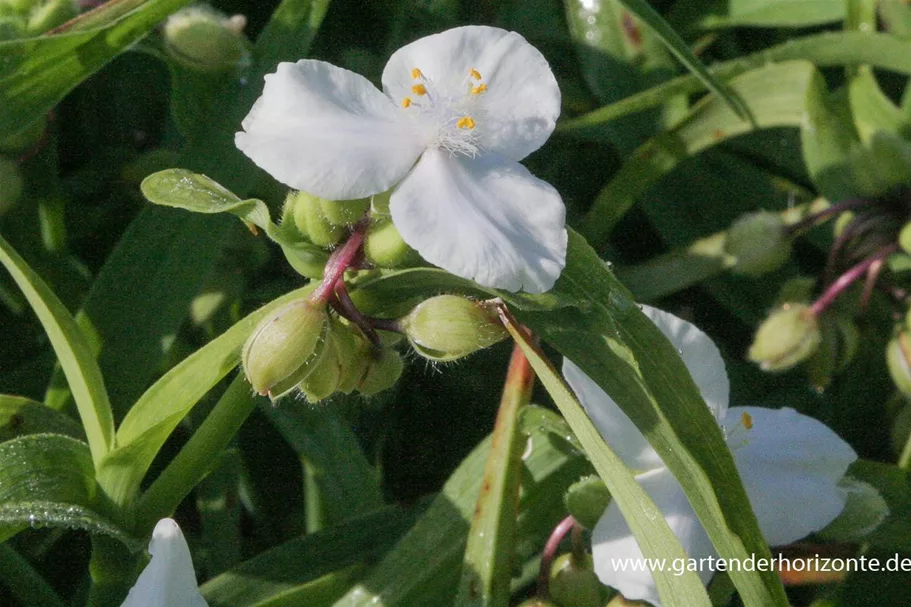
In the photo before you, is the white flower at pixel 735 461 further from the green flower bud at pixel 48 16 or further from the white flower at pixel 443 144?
the green flower bud at pixel 48 16

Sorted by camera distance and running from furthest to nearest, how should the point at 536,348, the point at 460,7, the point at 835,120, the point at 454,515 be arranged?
the point at 460,7 → the point at 835,120 → the point at 454,515 → the point at 536,348

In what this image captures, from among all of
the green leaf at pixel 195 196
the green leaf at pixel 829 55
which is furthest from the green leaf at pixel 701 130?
the green leaf at pixel 195 196

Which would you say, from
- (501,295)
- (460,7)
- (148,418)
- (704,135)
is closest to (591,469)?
(501,295)

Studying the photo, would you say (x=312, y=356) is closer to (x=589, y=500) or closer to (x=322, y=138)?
(x=322, y=138)

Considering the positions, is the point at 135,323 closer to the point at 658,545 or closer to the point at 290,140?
the point at 290,140

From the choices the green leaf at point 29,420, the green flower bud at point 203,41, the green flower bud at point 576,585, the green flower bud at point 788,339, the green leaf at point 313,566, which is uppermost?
the green flower bud at point 203,41
